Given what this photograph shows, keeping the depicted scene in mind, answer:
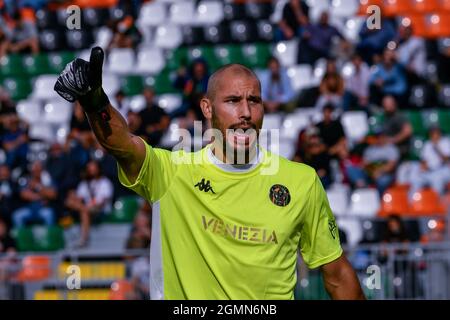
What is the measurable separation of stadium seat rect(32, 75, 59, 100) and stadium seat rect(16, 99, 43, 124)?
232mm

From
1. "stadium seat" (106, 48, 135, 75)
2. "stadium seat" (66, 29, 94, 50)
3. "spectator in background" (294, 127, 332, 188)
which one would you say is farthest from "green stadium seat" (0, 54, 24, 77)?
"spectator in background" (294, 127, 332, 188)

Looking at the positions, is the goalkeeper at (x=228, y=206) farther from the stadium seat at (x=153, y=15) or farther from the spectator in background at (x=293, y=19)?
the stadium seat at (x=153, y=15)

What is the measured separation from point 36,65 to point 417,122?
6.79 metres

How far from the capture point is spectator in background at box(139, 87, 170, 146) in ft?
51.3

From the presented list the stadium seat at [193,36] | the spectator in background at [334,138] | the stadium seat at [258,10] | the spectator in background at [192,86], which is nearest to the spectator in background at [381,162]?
the spectator in background at [334,138]

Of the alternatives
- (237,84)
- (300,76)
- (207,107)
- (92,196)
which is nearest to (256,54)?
(300,76)

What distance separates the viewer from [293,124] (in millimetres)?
16078

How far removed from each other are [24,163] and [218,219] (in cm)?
1169

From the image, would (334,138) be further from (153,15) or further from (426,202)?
(153,15)

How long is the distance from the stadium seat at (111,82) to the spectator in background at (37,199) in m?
2.37

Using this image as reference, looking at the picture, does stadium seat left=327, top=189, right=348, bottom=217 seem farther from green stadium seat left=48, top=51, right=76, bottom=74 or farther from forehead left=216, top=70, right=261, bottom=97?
forehead left=216, top=70, right=261, bottom=97

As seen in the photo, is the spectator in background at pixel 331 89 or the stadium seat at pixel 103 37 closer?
the spectator in background at pixel 331 89

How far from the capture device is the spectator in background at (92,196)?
50.5 ft
